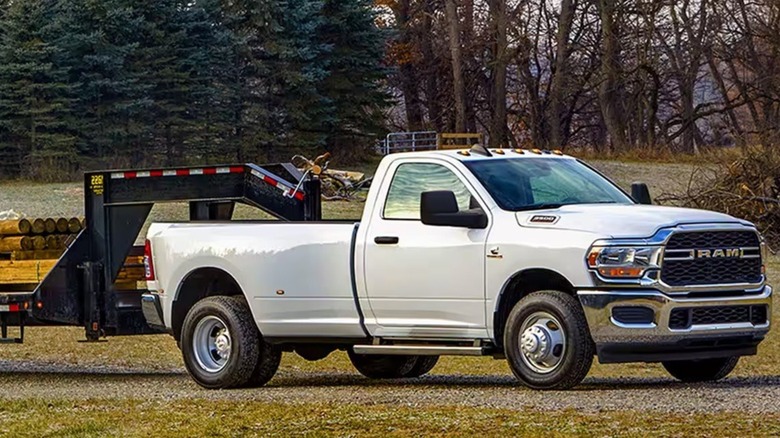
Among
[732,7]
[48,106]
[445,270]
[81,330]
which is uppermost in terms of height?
[732,7]

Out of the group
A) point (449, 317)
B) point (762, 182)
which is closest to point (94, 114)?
point (762, 182)

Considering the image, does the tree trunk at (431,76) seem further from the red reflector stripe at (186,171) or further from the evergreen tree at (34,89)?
the red reflector stripe at (186,171)

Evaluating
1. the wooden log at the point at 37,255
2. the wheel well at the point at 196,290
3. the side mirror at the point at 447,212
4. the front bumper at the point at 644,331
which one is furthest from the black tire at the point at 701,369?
the wooden log at the point at 37,255


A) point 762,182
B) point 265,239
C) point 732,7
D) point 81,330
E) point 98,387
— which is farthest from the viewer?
point 732,7

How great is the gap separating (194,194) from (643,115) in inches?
2335

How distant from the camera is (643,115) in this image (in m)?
72.6

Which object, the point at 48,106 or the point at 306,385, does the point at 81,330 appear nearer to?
the point at 306,385

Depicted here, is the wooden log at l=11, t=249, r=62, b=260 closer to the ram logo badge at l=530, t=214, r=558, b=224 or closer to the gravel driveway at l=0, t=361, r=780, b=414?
the gravel driveway at l=0, t=361, r=780, b=414

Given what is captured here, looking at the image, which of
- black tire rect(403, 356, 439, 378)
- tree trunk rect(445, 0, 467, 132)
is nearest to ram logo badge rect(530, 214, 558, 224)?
black tire rect(403, 356, 439, 378)

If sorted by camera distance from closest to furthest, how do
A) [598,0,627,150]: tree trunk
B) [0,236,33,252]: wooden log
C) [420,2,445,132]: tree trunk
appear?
[0,236,33,252]: wooden log → [598,0,627,150]: tree trunk → [420,2,445,132]: tree trunk

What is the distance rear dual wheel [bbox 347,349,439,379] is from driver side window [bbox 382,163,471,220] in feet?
7.48

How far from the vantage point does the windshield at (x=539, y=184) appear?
1244cm

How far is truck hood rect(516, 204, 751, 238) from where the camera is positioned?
1145 cm

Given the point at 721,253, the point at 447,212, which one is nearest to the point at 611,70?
the point at 447,212
